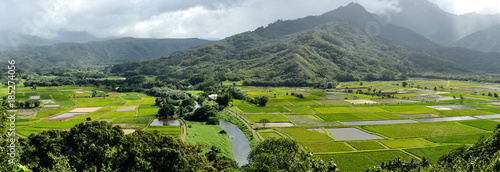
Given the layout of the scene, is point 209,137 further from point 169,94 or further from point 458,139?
point 169,94

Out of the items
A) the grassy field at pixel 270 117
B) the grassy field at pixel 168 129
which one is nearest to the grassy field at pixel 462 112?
the grassy field at pixel 270 117

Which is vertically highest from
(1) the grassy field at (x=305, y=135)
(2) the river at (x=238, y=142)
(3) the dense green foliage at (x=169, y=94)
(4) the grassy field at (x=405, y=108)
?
(3) the dense green foliage at (x=169, y=94)

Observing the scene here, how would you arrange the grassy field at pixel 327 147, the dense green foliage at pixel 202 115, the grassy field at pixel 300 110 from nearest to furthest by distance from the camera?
the grassy field at pixel 327 147, the dense green foliage at pixel 202 115, the grassy field at pixel 300 110

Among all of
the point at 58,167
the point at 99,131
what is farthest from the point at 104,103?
the point at 58,167

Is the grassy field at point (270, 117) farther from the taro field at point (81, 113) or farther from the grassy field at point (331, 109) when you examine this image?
the taro field at point (81, 113)

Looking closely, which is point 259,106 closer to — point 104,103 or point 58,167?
point 104,103

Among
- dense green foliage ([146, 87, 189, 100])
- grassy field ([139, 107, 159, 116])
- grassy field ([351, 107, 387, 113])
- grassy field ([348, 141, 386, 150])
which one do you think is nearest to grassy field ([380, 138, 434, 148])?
grassy field ([348, 141, 386, 150])

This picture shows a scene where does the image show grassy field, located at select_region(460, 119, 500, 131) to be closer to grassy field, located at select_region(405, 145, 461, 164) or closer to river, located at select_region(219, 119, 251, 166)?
grassy field, located at select_region(405, 145, 461, 164)
